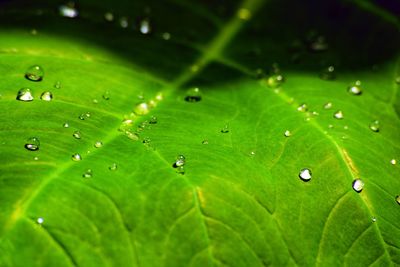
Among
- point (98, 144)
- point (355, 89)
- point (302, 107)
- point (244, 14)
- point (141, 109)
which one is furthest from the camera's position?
point (244, 14)

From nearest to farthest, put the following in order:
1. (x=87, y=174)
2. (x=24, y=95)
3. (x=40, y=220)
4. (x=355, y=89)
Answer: (x=40, y=220) < (x=87, y=174) < (x=24, y=95) < (x=355, y=89)

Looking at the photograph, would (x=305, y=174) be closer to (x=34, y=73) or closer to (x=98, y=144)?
(x=98, y=144)

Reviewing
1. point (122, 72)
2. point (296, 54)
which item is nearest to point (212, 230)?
point (122, 72)

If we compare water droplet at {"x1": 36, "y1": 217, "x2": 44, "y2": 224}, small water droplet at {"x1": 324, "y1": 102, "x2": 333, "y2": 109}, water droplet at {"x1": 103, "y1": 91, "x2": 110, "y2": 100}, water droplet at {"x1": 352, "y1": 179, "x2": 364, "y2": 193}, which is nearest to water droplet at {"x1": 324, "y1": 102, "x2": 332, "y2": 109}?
small water droplet at {"x1": 324, "y1": 102, "x2": 333, "y2": 109}

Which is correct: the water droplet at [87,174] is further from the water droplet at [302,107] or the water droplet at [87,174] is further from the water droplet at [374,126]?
the water droplet at [374,126]

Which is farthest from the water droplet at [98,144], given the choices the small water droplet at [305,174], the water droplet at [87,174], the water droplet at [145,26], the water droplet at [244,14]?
the water droplet at [244,14]

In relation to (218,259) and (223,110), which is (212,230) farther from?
(223,110)

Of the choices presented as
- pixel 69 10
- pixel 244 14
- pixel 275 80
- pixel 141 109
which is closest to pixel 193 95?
pixel 141 109
